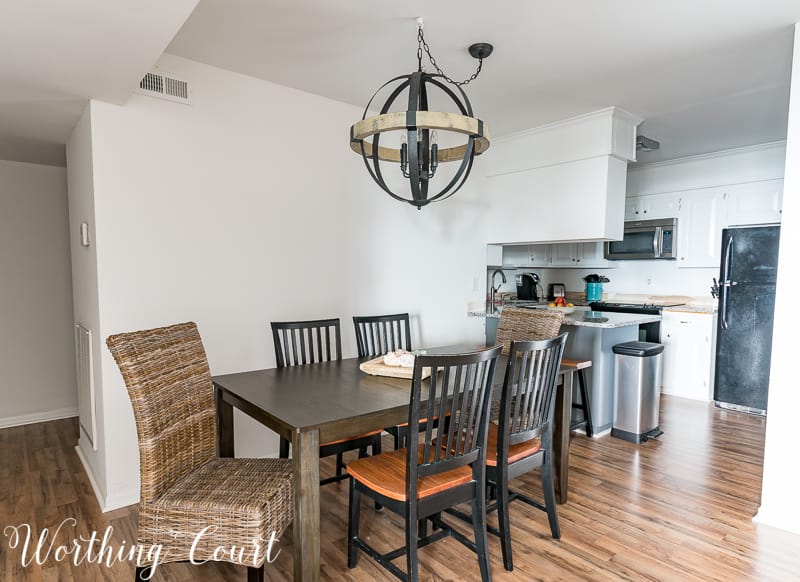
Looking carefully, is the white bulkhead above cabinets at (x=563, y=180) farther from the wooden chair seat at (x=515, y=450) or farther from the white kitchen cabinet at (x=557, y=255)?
the wooden chair seat at (x=515, y=450)

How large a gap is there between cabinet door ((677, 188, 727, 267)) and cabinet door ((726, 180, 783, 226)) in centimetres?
8

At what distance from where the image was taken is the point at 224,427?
2186 millimetres

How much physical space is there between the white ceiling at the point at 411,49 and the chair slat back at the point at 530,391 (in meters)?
1.53

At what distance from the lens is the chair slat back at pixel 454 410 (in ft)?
5.31

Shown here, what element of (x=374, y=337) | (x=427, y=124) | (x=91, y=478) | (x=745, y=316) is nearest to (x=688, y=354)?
(x=745, y=316)

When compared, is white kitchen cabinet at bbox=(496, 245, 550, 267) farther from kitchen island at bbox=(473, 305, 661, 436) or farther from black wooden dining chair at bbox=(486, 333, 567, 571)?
black wooden dining chair at bbox=(486, 333, 567, 571)

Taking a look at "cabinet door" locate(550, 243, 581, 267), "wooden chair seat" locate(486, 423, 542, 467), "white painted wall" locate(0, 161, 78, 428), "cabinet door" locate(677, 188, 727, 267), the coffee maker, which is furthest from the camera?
"cabinet door" locate(550, 243, 581, 267)

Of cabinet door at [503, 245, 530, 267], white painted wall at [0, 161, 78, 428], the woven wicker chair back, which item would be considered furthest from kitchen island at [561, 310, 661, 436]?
white painted wall at [0, 161, 78, 428]

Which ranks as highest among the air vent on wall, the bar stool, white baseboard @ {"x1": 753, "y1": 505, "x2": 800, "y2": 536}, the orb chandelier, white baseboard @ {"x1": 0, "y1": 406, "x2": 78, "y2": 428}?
the air vent on wall

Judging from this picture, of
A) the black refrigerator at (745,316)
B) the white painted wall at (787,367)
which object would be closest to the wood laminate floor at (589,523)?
the white painted wall at (787,367)

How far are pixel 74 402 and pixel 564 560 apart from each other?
4.08 metres

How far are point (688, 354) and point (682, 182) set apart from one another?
1.79m

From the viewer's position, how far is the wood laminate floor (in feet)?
6.57

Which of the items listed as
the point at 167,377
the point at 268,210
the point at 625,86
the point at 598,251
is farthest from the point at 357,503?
the point at 598,251
